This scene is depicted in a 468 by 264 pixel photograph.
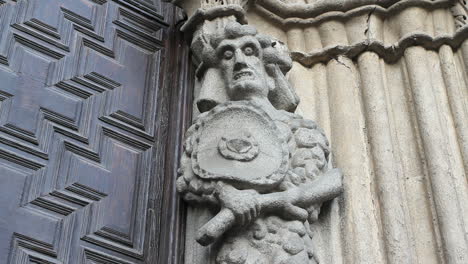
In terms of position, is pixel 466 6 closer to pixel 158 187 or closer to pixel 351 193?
pixel 351 193

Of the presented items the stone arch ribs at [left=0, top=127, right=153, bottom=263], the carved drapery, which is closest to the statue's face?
the carved drapery

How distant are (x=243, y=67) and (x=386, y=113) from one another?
0.53 m

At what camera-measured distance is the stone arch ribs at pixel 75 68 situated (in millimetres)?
2676

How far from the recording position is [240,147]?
8.17ft

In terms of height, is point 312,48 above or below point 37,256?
above

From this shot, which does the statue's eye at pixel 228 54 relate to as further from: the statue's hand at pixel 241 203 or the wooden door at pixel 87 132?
the statue's hand at pixel 241 203

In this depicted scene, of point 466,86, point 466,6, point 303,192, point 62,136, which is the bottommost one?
point 303,192

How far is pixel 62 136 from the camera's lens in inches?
106

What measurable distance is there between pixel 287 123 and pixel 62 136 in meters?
0.67

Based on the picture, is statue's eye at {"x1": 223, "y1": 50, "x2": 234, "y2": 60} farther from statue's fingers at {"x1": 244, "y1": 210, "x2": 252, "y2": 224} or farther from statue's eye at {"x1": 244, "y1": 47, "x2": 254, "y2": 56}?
statue's fingers at {"x1": 244, "y1": 210, "x2": 252, "y2": 224}

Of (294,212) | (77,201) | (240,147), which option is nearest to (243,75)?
(240,147)

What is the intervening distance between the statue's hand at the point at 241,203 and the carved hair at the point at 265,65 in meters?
0.43

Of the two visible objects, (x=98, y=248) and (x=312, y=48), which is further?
(x=312, y=48)

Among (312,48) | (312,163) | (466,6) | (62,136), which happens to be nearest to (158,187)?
(62,136)
